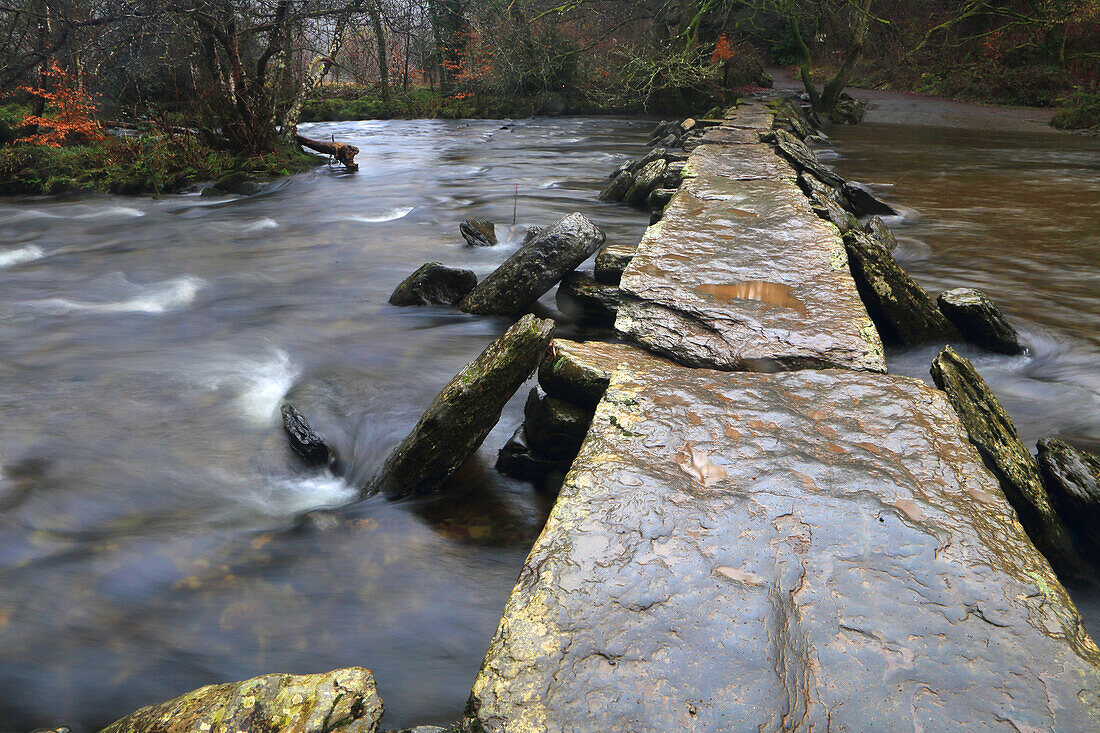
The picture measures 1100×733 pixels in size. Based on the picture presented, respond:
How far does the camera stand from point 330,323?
18.4 ft

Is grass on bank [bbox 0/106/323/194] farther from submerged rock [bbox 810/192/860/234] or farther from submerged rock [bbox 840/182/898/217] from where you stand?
submerged rock [bbox 810/192/860/234]

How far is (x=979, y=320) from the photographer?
436 centimetres

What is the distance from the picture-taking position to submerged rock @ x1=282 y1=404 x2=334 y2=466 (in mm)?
3740

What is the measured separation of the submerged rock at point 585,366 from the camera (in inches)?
111

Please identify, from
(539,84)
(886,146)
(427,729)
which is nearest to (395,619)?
(427,729)

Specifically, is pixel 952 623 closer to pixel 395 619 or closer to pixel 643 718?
pixel 643 718

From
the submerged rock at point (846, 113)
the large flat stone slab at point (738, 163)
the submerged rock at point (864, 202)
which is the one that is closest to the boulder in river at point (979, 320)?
the large flat stone slab at point (738, 163)

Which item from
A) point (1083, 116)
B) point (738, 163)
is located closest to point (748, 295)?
point (738, 163)

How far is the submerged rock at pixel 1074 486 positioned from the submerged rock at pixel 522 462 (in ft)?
6.13

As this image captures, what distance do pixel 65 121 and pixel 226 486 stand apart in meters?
11.7

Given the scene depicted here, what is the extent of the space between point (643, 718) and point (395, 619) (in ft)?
5.28

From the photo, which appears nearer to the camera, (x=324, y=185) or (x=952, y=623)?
(x=952, y=623)

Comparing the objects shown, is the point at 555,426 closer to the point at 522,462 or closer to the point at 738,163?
the point at 522,462

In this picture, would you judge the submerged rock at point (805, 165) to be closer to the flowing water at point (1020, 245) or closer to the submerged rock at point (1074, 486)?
the flowing water at point (1020, 245)
